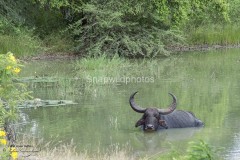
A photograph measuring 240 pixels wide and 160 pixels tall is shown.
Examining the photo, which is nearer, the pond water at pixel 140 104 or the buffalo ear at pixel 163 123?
the pond water at pixel 140 104

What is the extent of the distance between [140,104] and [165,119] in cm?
207

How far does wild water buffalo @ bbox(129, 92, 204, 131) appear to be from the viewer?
38.7 ft

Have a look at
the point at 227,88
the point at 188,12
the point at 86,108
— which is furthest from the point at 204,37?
the point at 86,108

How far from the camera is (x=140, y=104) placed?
14273mm

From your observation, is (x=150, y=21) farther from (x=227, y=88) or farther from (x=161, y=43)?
(x=227, y=88)

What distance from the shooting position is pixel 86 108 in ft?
45.9

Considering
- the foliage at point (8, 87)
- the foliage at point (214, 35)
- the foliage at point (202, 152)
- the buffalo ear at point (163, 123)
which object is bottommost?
the buffalo ear at point (163, 123)

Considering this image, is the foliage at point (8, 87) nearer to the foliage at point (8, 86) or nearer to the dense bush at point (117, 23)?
the foliage at point (8, 86)

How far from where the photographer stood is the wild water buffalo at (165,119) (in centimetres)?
1180

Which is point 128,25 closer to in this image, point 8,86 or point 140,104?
point 140,104

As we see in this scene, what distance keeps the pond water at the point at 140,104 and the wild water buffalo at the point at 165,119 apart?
19 cm

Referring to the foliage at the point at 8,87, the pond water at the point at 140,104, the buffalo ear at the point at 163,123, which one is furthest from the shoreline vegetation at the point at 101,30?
the foliage at the point at 8,87

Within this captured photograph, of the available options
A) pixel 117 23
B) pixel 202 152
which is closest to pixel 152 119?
pixel 202 152

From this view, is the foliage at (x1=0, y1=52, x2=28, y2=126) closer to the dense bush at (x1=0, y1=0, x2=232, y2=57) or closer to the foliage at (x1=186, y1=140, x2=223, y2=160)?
the foliage at (x1=186, y1=140, x2=223, y2=160)
